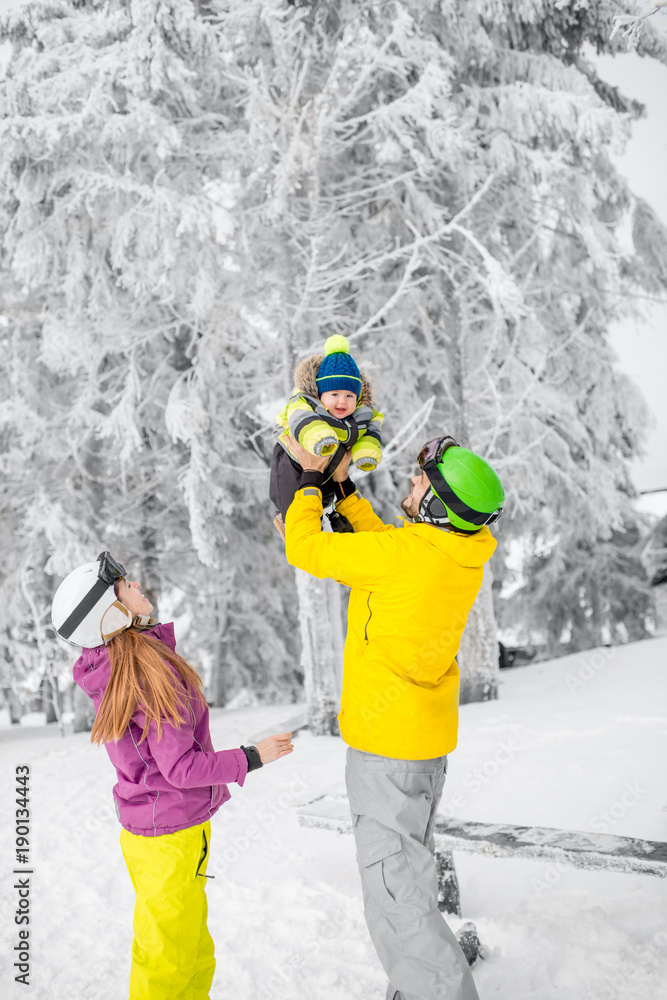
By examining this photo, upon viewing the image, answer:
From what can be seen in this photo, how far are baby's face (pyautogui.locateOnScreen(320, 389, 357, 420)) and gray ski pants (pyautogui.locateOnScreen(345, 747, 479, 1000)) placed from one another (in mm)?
1227

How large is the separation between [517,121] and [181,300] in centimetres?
469

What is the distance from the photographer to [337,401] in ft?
8.57

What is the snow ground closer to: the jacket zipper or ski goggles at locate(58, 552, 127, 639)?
the jacket zipper

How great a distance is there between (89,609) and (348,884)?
8.73 feet

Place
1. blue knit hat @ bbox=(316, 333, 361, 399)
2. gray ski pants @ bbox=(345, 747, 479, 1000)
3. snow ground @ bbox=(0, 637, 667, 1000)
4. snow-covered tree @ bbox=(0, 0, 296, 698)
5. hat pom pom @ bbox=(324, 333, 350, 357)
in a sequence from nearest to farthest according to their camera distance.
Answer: gray ski pants @ bbox=(345, 747, 479, 1000)
blue knit hat @ bbox=(316, 333, 361, 399)
hat pom pom @ bbox=(324, 333, 350, 357)
snow ground @ bbox=(0, 637, 667, 1000)
snow-covered tree @ bbox=(0, 0, 296, 698)

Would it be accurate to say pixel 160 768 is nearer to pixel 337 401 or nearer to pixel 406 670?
pixel 406 670

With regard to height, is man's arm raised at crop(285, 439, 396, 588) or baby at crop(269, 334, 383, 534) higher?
baby at crop(269, 334, 383, 534)

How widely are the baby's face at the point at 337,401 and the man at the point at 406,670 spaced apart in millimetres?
258

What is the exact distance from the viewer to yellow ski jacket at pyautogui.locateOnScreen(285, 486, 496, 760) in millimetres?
2322

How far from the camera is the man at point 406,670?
230cm

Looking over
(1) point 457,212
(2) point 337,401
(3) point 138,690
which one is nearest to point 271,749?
(3) point 138,690

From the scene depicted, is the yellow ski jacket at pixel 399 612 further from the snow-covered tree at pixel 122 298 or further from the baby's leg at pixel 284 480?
the snow-covered tree at pixel 122 298

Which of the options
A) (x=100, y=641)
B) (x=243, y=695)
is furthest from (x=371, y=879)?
(x=243, y=695)

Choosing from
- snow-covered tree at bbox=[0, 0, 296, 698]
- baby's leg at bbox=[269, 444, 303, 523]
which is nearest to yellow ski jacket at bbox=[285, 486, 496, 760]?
baby's leg at bbox=[269, 444, 303, 523]
